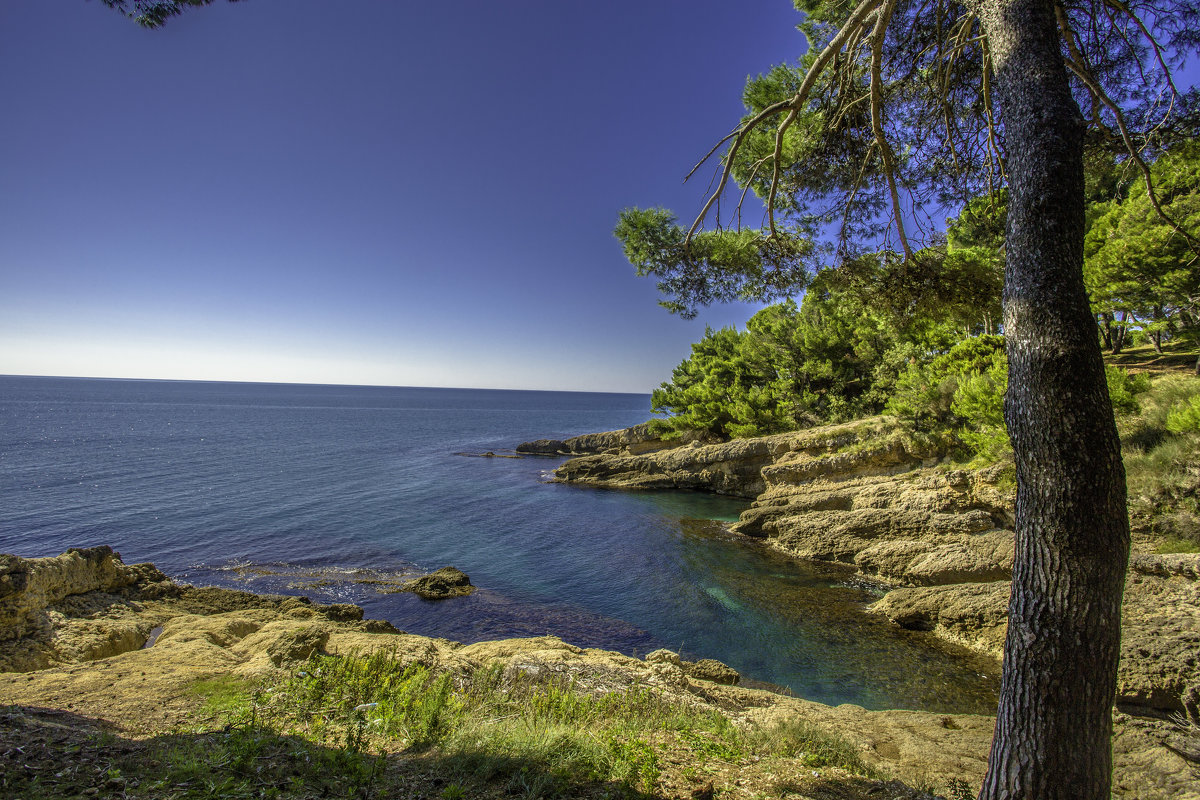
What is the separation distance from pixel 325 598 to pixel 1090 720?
1565cm

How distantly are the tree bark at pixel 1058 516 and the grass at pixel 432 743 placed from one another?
7.75 ft

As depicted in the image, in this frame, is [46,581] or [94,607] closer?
[46,581]

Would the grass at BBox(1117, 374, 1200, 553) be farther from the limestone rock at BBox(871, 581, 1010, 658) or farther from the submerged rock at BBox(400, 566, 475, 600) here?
the submerged rock at BBox(400, 566, 475, 600)

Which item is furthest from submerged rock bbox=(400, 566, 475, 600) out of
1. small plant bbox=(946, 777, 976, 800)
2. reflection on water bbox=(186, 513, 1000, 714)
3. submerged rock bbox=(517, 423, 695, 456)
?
submerged rock bbox=(517, 423, 695, 456)

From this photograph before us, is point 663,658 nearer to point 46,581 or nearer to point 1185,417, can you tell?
point 1185,417

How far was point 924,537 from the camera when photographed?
14.4 metres

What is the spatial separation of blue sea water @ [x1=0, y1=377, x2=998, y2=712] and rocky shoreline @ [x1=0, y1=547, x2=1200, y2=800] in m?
2.42

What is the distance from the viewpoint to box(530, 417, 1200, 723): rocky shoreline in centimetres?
716

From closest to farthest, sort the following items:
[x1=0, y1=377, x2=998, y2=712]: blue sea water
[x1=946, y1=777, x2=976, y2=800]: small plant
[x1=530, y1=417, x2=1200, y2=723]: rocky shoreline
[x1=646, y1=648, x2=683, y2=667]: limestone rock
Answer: [x1=946, y1=777, x2=976, y2=800]: small plant, [x1=530, y1=417, x2=1200, y2=723]: rocky shoreline, [x1=646, y1=648, x2=683, y2=667]: limestone rock, [x1=0, y1=377, x2=998, y2=712]: blue sea water

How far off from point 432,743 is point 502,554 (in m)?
13.7

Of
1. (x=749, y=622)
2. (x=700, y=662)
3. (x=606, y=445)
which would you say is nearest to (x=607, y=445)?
(x=606, y=445)

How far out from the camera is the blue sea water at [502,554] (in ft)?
34.8

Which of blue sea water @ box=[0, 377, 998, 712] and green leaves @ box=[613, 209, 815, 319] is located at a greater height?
green leaves @ box=[613, 209, 815, 319]

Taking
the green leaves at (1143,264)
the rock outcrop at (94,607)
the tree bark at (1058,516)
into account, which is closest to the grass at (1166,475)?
the green leaves at (1143,264)
